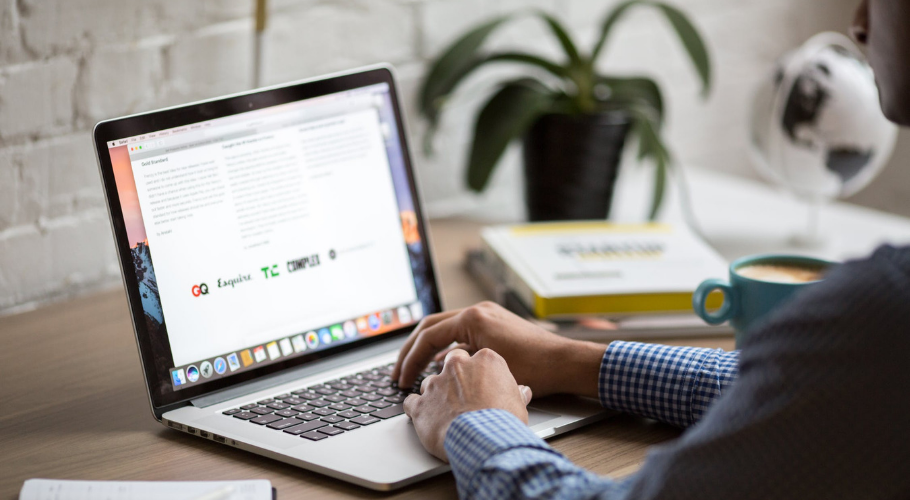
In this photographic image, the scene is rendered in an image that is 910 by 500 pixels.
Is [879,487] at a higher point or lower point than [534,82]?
lower

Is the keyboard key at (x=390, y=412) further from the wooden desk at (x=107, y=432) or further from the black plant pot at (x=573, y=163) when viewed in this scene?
the black plant pot at (x=573, y=163)

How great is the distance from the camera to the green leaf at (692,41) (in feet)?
4.20

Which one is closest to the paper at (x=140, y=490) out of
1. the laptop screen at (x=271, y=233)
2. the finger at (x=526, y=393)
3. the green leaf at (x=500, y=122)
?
the laptop screen at (x=271, y=233)

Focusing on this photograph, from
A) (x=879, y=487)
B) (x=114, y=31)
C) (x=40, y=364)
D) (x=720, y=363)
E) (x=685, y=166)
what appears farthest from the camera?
(x=685, y=166)

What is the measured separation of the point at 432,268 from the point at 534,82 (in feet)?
1.61

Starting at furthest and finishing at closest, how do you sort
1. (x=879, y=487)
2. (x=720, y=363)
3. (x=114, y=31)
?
(x=114, y=31)
(x=720, y=363)
(x=879, y=487)

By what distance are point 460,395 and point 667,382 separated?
20 cm

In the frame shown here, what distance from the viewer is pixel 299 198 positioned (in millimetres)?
865

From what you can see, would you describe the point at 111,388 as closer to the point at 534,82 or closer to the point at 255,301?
the point at 255,301

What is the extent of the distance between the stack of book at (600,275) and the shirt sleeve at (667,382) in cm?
16

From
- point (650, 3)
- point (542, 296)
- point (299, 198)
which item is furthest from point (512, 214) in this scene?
point (299, 198)

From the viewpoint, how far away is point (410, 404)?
2.42ft

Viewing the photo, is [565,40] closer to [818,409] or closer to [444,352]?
[444,352]

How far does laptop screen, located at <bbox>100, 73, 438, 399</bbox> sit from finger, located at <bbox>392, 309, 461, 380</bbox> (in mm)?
66
